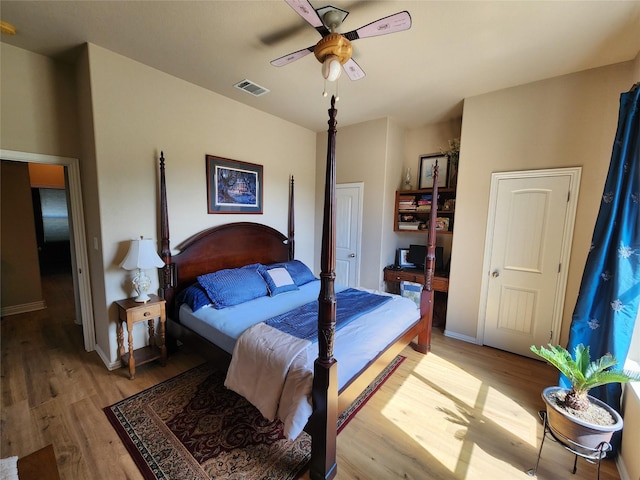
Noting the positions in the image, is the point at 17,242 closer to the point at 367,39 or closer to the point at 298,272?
the point at 298,272

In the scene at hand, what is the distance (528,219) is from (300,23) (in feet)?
9.12

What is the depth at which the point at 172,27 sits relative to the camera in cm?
192

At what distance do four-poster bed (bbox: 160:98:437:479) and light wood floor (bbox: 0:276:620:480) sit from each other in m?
0.32

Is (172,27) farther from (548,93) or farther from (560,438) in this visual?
(560,438)

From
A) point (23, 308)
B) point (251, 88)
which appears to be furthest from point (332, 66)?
point (23, 308)

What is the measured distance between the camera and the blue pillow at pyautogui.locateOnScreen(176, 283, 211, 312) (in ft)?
8.00

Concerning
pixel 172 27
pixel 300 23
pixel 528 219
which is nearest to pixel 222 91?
pixel 172 27

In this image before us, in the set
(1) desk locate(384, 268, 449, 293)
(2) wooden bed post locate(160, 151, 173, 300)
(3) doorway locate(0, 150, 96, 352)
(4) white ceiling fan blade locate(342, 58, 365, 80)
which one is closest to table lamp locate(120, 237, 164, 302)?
(2) wooden bed post locate(160, 151, 173, 300)

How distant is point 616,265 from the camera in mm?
1745

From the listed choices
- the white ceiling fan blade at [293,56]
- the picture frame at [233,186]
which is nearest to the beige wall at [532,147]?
the white ceiling fan blade at [293,56]

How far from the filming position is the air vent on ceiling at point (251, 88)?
8.91 feet

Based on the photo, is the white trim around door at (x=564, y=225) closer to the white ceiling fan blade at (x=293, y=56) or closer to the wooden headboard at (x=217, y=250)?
the white ceiling fan blade at (x=293, y=56)

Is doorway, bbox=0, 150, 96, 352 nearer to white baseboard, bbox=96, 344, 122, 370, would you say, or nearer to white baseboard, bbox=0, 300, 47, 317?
white baseboard, bbox=96, 344, 122, 370

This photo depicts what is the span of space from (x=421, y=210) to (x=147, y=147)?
3290 millimetres
